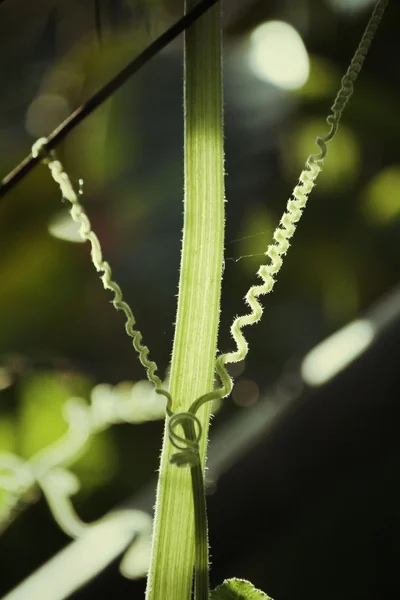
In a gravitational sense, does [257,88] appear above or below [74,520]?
above

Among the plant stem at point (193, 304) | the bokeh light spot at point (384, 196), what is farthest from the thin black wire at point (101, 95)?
the bokeh light spot at point (384, 196)

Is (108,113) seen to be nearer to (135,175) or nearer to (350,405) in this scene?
(135,175)

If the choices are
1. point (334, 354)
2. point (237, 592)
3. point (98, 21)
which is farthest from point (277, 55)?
point (237, 592)

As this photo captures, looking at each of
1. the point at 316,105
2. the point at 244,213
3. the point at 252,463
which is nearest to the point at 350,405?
the point at 252,463

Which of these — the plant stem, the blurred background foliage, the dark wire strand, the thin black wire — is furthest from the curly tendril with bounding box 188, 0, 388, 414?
the dark wire strand

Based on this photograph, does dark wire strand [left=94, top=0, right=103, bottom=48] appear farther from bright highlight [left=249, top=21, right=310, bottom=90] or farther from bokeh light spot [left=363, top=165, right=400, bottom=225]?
bokeh light spot [left=363, top=165, right=400, bottom=225]

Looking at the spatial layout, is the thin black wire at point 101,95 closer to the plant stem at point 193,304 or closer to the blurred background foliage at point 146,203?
the plant stem at point 193,304
